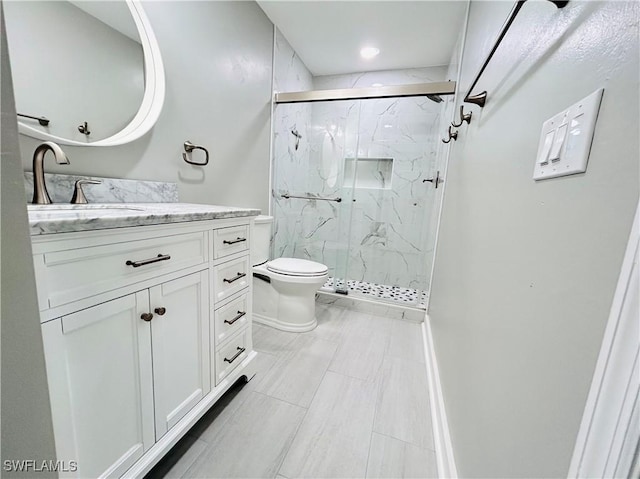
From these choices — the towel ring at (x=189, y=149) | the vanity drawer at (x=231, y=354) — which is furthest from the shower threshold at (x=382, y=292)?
the towel ring at (x=189, y=149)

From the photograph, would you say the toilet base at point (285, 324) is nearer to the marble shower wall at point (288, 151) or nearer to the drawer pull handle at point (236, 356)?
the drawer pull handle at point (236, 356)

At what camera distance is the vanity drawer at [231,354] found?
1106mm

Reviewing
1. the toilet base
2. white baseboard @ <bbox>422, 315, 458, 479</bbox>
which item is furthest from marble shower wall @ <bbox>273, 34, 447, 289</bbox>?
white baseboard @ <bbox>422, 315, 458, 479</bbox>

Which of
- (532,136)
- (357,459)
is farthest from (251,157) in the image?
(357,459)

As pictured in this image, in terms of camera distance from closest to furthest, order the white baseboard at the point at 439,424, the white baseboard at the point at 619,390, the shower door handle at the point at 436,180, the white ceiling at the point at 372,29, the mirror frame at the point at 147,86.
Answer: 1. the white baseboard at the point at 619,390
2. the white baseboard at the point at 439,424
3. the mirror frame at the point at 147,86
4. the white ceiling at the point at 372,29
5. the shower door handle at the point at 436,180

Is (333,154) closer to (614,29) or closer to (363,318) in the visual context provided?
(363,318)

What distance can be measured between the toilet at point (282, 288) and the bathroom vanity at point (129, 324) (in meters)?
0.75

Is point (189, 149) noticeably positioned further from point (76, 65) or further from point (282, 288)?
point (282, 288)

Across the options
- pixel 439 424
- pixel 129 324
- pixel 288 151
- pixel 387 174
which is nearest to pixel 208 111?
pixel 288 151

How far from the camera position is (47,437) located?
0.39 meters

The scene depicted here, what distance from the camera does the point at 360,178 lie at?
2.85 metres

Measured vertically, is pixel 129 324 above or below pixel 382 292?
above

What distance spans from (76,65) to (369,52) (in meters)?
2.19

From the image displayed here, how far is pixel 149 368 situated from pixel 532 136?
122 centimetres
